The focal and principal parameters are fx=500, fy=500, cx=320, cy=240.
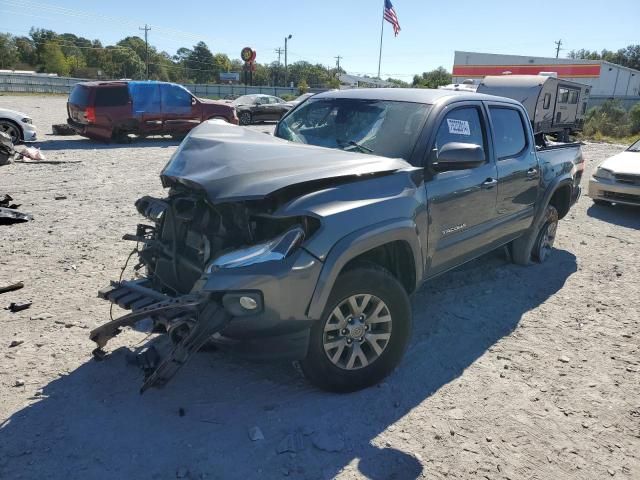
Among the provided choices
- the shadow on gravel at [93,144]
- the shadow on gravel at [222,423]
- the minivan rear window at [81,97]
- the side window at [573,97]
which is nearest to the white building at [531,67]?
the side window at [573,97]

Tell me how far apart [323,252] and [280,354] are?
0.62 metres

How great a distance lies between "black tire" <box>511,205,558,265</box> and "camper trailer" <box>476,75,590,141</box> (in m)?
14.1

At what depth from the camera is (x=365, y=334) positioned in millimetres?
3230

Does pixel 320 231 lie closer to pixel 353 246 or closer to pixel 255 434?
pixel 353 246

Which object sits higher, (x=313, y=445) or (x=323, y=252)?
(x=323, y=252)

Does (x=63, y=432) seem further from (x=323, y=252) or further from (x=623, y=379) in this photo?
(x=623, y=379)

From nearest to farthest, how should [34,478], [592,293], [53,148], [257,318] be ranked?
[34,478] → [257,318] → [592,293] → [53,148]

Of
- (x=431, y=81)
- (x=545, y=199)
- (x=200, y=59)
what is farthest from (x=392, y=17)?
(x=200, y=59)

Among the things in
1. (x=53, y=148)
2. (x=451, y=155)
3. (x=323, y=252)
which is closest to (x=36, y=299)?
(x=323, y=252)

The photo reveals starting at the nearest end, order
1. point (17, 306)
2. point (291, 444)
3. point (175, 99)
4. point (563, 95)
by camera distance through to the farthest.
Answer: point (291, 444) < point (17, 306) < point (175, 99) < point (563, 95)

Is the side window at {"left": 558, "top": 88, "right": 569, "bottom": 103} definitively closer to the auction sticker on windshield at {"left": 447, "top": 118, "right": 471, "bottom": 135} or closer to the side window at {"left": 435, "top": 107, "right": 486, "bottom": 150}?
the side window at {"left": 435, "top": 107, "right": 486, "bottom": 150}

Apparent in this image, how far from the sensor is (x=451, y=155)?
353cm

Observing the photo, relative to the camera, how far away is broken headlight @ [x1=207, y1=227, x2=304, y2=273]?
2719 millimetres

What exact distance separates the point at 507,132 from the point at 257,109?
18884mm
